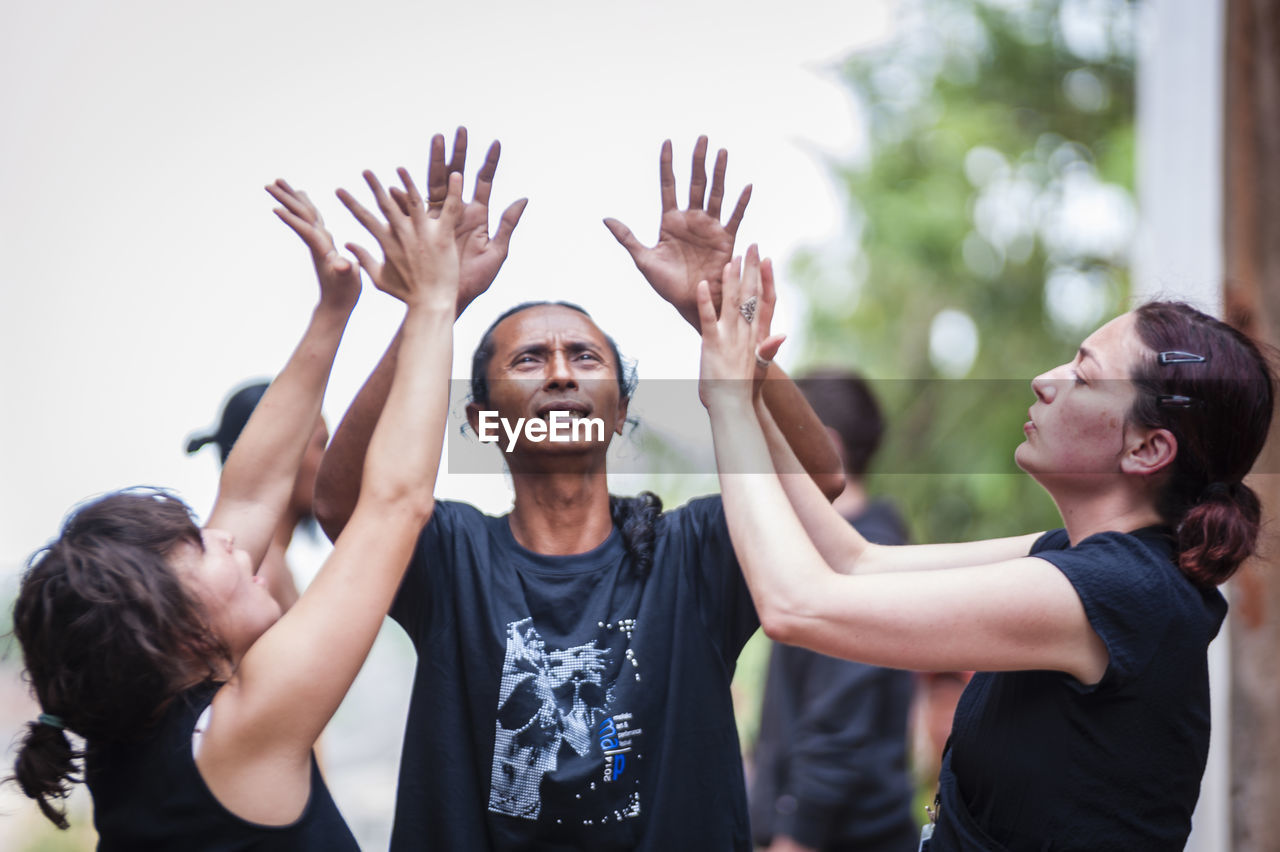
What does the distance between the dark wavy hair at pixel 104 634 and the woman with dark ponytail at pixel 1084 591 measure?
0.72 m

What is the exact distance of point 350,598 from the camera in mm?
1308

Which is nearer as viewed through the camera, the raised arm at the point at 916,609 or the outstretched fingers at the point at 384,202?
the raised arm at the point at 916,609

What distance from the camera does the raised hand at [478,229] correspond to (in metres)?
1.50

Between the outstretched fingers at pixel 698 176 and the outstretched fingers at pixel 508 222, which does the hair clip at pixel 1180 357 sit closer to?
the outstretched fingers at pixel 698 176

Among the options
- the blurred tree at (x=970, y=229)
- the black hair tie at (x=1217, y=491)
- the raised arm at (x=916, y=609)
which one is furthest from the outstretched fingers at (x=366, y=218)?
the blurred tree at (x=970, y=229)

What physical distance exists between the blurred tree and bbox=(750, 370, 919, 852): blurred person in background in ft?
12.3

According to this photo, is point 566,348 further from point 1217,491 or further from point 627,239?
point 1217,491

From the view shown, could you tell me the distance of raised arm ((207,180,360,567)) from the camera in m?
1.63

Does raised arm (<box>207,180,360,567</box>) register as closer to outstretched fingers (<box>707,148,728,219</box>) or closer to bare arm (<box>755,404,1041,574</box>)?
outstretched fingers (<box>707,148,728,219</box>)

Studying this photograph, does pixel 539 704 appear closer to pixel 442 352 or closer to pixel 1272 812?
pixel 442 352

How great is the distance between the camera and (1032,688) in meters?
1.41

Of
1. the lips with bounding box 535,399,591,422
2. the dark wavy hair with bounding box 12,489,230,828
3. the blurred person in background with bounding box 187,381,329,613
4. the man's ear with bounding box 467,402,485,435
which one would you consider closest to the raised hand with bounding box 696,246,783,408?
the lips with bounding box 535,399,591,422

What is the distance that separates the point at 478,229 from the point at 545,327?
0.24 meters

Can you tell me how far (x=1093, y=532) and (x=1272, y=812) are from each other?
2.06 meters
